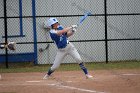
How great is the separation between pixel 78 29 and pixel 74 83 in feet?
24.6

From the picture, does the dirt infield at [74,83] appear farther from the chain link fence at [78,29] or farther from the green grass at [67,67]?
the chain link fence at [78,29]

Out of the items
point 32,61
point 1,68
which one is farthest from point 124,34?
point 1,68

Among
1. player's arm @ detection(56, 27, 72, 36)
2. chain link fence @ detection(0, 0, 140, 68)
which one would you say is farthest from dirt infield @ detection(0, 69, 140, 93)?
chain link fence @ detection(0, 0, 140, 68)

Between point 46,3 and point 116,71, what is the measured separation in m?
5.32

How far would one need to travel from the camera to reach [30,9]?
784 inches

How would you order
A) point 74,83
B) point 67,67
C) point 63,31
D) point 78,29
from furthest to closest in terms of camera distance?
point 78,29 < point 67,67 < point 63,31 < point 74,83

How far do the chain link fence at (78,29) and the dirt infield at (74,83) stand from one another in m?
3.53

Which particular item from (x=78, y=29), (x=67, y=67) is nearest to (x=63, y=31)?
(x=67, y=67)

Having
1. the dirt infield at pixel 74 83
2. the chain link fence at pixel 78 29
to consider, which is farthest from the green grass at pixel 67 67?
the dirt infield at pixel 74 83

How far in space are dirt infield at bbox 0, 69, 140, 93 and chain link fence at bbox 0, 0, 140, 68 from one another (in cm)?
353

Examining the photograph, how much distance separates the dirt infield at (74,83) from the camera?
464 inches

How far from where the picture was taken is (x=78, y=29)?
66.7 feet

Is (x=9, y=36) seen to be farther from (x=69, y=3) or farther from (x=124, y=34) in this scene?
(x=124, y=34)

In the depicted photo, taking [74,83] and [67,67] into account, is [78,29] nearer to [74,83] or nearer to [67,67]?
[67,67]
